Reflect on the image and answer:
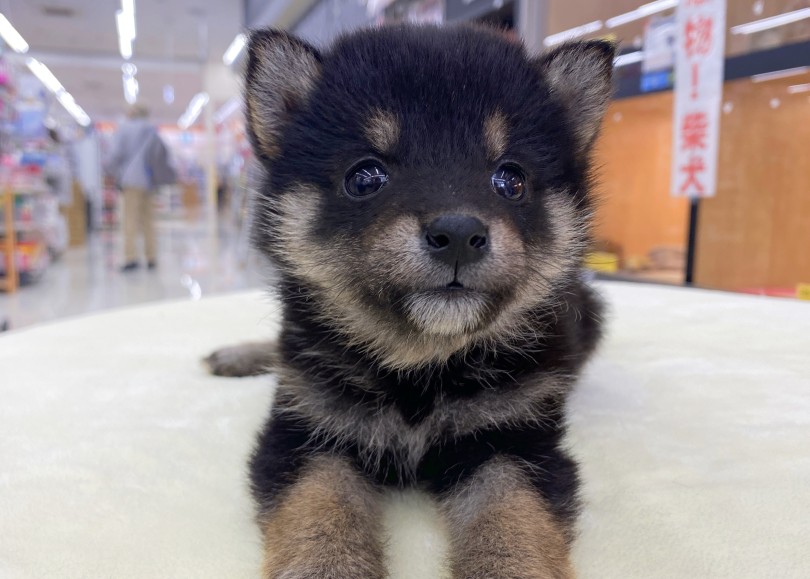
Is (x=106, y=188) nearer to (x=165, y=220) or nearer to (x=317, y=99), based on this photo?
(x=165, y=220)

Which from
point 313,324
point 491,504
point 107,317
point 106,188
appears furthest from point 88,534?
point 106,188

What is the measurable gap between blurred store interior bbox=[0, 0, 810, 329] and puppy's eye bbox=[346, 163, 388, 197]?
43cm

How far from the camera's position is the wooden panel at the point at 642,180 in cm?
Answer: 411

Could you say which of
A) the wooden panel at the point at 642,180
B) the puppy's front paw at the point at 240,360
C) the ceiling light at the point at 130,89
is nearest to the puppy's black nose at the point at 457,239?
the puppy's front paw at the point at 240,360

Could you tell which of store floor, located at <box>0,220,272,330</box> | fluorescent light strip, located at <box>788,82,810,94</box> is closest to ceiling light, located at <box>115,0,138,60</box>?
store floor, located at <box>0,220,272,330</box>

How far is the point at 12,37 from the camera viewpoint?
5434 millimetres

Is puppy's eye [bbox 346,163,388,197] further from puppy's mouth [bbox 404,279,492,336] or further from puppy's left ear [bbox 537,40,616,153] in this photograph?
puppy's left ear [bbox 537,40,616,153]

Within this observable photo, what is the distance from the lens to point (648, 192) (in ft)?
14.4

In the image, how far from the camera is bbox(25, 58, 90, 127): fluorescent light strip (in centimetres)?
644

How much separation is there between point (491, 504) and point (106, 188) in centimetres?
1330

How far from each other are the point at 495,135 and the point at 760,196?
10.0 ft

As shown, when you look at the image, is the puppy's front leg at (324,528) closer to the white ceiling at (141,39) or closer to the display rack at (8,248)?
the white ceiling at (141,39)

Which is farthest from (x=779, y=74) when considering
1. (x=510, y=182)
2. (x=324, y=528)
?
(x=324, y=528)

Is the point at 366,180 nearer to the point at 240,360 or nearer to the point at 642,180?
the point at 240,360
